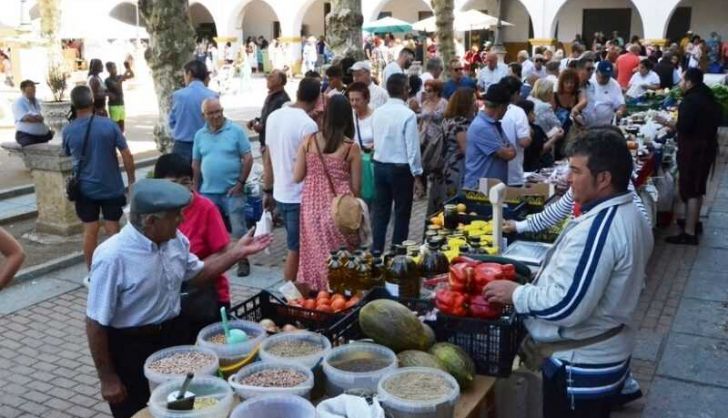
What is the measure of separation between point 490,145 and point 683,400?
2788 millimetres

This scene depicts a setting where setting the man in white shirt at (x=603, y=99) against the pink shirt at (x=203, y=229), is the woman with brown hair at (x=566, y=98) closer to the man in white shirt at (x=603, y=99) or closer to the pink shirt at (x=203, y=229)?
the man in white shirt at (x=603, y=99)

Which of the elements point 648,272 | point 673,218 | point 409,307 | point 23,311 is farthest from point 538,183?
point 23,311

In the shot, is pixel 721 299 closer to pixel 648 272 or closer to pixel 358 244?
pixel 648 272

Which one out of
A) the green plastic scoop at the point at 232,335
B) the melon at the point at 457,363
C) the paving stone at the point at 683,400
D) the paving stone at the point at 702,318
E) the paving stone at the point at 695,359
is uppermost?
the green plastic scoop at the point at 232,335

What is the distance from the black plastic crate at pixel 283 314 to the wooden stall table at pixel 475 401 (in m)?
0.75

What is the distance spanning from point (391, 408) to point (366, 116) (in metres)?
5.21

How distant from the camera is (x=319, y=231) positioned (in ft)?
19.4

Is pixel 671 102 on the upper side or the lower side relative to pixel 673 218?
upper

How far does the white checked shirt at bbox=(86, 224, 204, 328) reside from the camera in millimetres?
3221

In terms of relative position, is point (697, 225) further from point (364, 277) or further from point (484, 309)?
point (484, 309)

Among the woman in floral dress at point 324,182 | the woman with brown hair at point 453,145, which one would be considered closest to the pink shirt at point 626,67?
the woman with brown hair at point 453,145

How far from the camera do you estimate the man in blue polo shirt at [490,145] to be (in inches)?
265

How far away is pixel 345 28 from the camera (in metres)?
12.3

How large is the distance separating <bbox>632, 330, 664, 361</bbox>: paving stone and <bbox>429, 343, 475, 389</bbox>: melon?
9.43 ft
